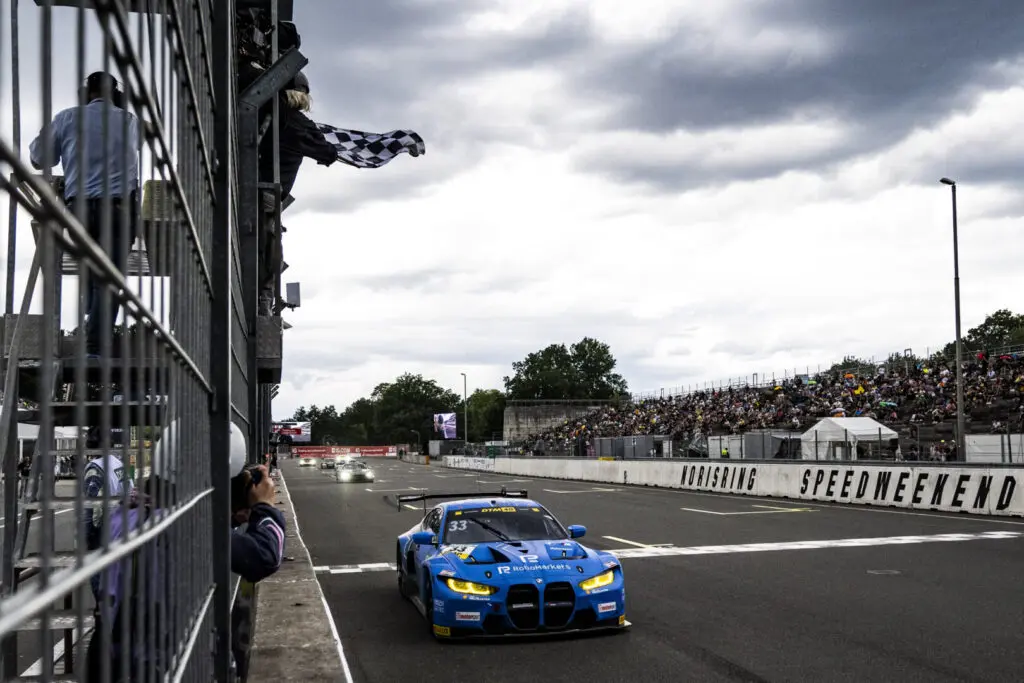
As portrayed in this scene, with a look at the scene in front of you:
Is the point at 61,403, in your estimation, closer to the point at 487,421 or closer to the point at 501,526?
the point at 501,526

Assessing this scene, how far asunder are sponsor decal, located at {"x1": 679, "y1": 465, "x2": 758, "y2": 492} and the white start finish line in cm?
1192

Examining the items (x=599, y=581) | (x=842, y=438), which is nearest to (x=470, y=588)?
(x=599, y=581)

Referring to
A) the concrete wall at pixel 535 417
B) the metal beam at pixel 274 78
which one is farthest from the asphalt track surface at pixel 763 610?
the concrete wall at pixel 535 417

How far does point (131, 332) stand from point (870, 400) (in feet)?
140

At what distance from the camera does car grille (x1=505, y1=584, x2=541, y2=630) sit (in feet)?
27.1

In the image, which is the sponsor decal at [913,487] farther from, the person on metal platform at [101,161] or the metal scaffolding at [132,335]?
the person on metal platform at [101,161]

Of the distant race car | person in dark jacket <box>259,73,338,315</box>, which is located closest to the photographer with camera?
person in dark jacket <box>259,73,338,315</box>

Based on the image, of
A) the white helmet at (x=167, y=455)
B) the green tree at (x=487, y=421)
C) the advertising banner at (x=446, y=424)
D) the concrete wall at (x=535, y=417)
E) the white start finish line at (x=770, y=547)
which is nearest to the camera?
the white helmet at (x=167, y=455)

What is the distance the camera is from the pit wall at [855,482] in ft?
63.0

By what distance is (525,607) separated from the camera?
830 cm

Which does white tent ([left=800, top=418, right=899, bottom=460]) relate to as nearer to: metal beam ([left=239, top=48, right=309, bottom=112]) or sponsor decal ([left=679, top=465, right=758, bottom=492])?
sponsor decal ([left=679, top=465, right=758, bottom=492])

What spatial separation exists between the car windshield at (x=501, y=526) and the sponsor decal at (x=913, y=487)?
12.6 m

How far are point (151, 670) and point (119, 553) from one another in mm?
523

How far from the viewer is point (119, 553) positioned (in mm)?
1361
